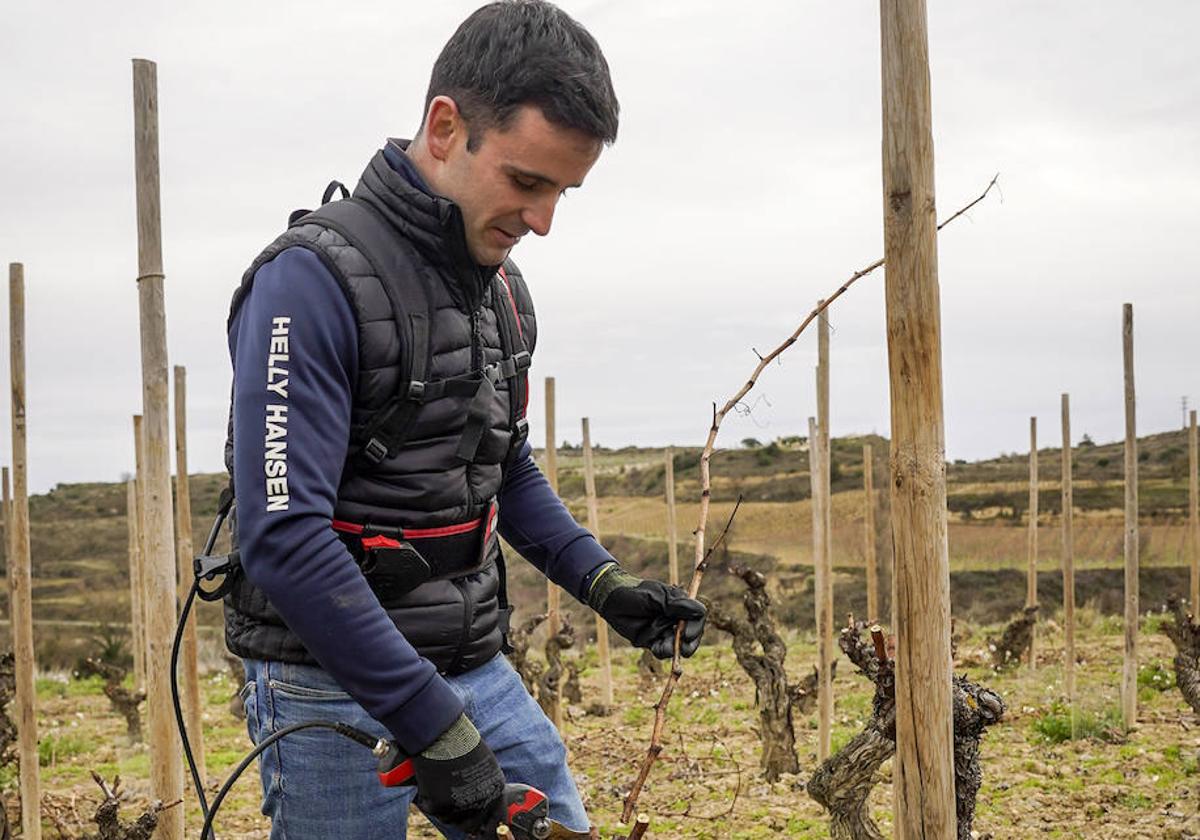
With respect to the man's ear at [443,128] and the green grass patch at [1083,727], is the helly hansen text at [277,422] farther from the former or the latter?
the green grass patch at [1083,727]

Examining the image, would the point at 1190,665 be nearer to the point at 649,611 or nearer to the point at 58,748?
the point at 649,611

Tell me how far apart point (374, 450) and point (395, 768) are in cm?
49

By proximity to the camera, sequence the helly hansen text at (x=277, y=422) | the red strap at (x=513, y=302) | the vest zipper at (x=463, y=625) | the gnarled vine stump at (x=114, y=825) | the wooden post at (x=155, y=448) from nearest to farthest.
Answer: the helly hansen text at (x=277, y=422)
the vest zipper at (x=463, y=625)
the red strap at (x=513, y=302)
the wooden post at (x=155, y=448)
the gnarled vine stump at (x=114, y=825)

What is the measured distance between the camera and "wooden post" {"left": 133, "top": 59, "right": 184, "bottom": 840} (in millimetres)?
3178

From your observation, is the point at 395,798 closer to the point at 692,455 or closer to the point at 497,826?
the point at 497,826

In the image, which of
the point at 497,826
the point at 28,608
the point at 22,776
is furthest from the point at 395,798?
the point at 22,776

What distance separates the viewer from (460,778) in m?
1.75

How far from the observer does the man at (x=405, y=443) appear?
66.9 inches

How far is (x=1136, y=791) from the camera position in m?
5.79

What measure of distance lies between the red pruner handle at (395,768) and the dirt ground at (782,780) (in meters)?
2.41

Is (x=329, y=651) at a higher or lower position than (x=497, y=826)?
higher

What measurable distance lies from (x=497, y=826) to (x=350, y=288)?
2.78 ft

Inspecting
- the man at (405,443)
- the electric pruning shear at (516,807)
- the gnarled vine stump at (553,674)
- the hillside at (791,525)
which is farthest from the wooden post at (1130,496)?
the hillside at (791,525)

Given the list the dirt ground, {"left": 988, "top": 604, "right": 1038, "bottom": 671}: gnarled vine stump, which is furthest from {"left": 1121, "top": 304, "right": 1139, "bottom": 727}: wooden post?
{"left": 988, "top": 604, "right": 1038, "bottom": 671}: gnarled vine stump
